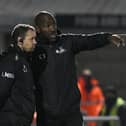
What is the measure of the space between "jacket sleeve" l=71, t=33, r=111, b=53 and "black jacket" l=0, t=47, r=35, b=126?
0.54 metres

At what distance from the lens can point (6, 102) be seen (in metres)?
6.53

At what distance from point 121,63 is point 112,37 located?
10.5 meters

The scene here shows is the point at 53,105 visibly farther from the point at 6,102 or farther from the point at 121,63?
the point at 121,63

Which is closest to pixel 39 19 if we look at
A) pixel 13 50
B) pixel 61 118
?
pixel 13 50

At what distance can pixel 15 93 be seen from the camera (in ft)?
21.5

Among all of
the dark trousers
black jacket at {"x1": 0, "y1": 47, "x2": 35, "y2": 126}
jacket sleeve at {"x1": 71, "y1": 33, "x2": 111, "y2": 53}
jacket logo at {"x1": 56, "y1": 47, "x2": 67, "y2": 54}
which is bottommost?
the dark trousers

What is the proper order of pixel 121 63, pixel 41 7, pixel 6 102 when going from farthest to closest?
pixel 121 63
pixel 41 7
pixel 6 102

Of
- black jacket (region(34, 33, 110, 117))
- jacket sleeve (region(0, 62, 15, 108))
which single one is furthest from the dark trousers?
jacket sleeve (region(0, 62, 15, 108))

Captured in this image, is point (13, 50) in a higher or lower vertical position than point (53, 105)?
higher

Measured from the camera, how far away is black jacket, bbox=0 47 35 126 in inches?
257

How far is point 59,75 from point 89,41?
388 millimetres

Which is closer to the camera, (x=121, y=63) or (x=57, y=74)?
(x=57, y=74)

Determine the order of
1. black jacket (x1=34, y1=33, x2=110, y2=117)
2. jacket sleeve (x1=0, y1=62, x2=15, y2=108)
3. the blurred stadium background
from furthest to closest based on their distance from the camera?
the blurred stadium background → black jacket (x1=34, y1=33, x2=110, y2=117) → jacket sleeve (x1=0, y1=62, x2=15, y2=108)

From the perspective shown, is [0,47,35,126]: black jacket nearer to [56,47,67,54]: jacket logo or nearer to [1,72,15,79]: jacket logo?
[1,72,15,79]: jacket logo
